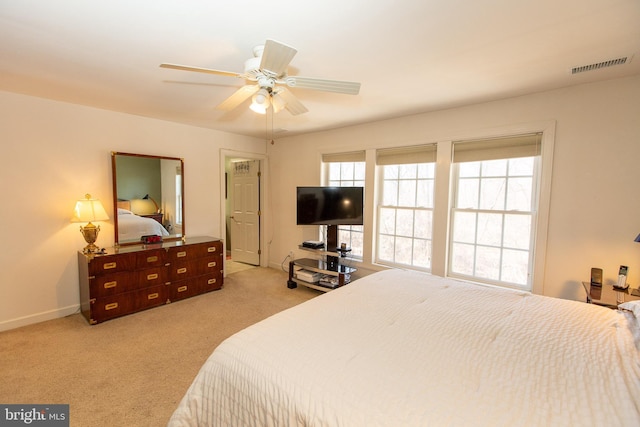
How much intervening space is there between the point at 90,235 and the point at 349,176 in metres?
3.34

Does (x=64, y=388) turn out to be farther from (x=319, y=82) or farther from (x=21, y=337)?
(x=319, y=82)

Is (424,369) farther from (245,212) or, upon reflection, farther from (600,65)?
(245,212)

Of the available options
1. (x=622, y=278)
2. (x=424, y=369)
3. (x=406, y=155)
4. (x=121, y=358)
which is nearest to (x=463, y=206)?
(x=406, y=155)

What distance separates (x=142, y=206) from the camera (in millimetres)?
3719

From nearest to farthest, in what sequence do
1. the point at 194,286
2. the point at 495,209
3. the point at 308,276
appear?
the point at 495,209 → the point at 194,286 → the point at 308,276

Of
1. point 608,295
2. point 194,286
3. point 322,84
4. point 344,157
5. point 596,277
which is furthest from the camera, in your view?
point 344,157

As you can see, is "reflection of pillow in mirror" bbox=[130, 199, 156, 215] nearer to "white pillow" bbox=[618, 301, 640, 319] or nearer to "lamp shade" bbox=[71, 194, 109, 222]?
"lamp shade" bbox=[71, 194, 109, 222]

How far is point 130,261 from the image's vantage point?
10.5ft

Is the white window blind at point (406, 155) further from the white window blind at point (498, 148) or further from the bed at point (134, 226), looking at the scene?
the bed at point (134, 226)

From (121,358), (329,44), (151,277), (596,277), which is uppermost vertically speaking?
(329,44)

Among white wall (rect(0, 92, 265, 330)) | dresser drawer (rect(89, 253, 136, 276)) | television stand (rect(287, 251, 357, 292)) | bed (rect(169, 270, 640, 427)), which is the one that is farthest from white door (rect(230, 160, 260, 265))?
bed (rect(169, 270, 640, 427))

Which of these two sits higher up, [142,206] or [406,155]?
[406,155]

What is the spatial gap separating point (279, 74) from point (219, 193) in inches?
125

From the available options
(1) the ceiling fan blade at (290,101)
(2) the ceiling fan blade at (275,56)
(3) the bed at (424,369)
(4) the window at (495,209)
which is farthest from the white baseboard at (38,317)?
(4) the window at (495,209)
